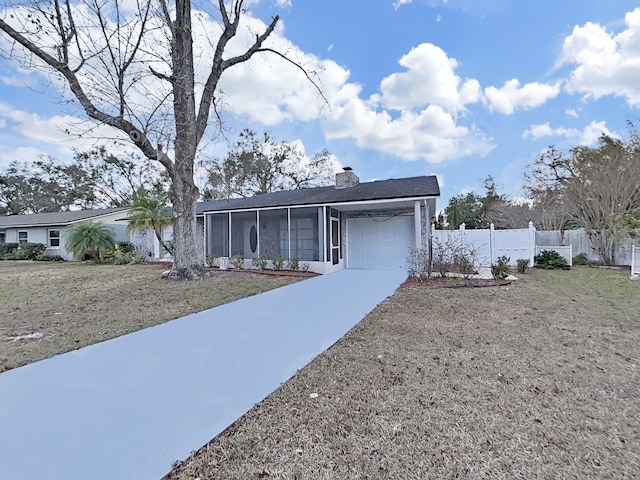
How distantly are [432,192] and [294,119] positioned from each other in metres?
10.6

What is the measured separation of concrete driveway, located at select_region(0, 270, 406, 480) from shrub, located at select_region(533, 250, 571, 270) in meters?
10.6

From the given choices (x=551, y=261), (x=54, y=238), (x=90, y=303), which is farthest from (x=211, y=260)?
(x=54, y=238)

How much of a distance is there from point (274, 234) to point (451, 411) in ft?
35.9

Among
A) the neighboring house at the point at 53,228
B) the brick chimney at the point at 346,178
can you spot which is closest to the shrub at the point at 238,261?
the brick chimney at the point at 346,178

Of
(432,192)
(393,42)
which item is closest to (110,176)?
(393,42)

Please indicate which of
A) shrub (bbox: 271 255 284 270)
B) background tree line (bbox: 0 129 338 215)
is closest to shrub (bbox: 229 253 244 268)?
shrub (bbox: 271 255 284 270)

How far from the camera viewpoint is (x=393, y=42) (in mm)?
12992

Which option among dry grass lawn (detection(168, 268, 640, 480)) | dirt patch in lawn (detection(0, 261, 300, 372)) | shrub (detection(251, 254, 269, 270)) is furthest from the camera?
shrub (detection(251, 254, 269, 270))

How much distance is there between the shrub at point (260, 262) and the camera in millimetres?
12555

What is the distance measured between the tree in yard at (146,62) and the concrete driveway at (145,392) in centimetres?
559

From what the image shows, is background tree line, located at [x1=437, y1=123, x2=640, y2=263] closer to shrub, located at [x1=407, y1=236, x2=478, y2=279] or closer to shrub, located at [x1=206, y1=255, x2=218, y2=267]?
shrub, located at [x1=407, y1=236, x2=478, y2=279]

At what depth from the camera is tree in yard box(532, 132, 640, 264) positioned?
1357 centimetres

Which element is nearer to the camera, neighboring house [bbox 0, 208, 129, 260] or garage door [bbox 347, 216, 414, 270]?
garage door [bbox 347, 216, 414, 270]

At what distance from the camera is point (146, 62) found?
881cm
